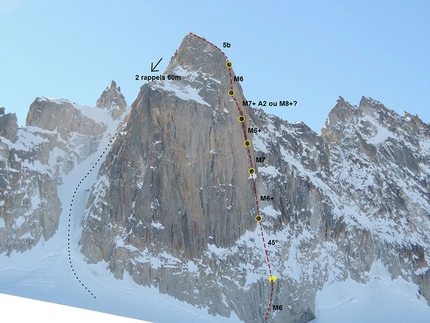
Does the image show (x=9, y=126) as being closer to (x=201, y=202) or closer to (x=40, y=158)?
(x=40, y=158)

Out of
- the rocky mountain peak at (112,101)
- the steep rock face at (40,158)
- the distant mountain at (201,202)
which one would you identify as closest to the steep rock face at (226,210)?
the distant mountain at (201,202)

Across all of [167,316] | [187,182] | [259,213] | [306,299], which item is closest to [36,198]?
[187,182]

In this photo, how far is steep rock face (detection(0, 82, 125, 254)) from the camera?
76062mm

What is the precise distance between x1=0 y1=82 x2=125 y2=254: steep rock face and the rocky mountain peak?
0.18m

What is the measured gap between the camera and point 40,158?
86000 mm

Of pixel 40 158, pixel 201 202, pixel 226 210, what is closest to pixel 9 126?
pixel 40 158

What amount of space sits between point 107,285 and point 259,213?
2567 cm

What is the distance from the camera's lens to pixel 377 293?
8575cm

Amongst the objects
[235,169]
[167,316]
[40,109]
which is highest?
[40,109]

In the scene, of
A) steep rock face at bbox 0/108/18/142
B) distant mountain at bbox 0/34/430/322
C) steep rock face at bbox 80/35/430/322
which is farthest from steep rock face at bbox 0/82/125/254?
steep rock face at bbox 80/35/430/322

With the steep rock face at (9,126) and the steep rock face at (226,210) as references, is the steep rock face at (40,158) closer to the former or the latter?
the steep rock face at (9,126)

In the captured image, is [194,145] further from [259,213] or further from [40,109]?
→ [40,109]

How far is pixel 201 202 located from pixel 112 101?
31.8 meters

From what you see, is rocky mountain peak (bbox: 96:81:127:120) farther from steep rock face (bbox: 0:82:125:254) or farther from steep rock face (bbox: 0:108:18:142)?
steep rock face (bbox: 0:108:18:142)
